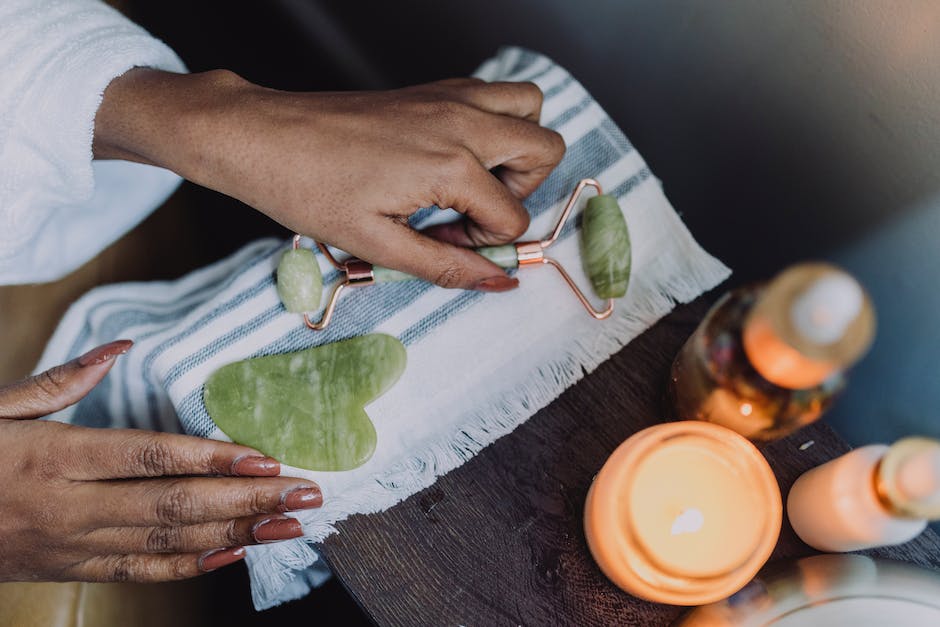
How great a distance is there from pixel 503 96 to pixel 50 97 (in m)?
0.31

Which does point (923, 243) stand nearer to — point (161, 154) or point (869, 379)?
point (869, 379)

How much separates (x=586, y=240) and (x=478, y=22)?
400mm

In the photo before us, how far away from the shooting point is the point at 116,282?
2.19 feet

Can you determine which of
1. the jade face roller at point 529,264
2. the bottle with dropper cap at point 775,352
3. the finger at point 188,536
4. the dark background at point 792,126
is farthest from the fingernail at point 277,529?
the dark background at point 792,126

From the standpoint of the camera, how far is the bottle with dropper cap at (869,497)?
13.3 inches

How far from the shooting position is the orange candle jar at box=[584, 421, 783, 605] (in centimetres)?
38

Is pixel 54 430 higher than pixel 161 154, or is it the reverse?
pixel 161 154

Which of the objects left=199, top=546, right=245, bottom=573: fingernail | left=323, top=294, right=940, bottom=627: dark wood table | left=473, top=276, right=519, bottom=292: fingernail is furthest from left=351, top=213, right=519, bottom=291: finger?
left=199, top=546, right=245, bottom=573: fingernail

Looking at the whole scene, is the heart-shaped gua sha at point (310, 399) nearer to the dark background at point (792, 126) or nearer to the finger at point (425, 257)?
the finger at point (425, 257)

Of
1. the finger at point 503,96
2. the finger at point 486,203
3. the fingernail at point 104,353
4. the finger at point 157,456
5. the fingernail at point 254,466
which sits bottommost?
the fingernail at point 254,466

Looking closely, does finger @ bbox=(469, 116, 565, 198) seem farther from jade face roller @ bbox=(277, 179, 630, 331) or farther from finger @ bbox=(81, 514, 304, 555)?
finger @ bbox=(81, 514, 304, 555)

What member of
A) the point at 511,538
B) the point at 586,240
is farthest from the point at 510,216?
the point at 511,538

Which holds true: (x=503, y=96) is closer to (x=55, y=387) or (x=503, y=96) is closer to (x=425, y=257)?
(x=425, y=257)

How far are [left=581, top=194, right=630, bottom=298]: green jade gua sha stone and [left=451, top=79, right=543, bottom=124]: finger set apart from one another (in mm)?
82
